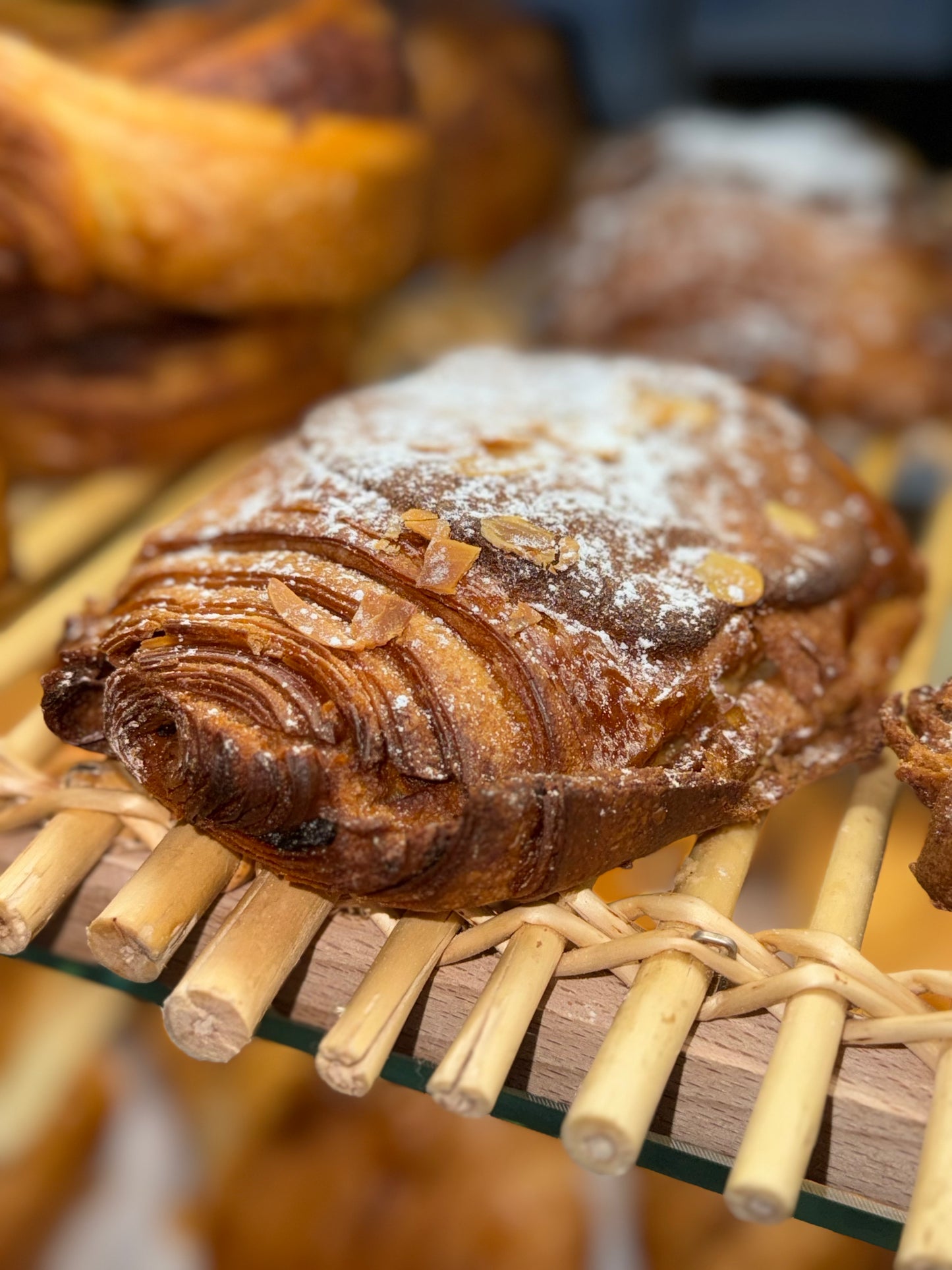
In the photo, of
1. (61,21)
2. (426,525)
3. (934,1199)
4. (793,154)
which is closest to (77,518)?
(426,525)

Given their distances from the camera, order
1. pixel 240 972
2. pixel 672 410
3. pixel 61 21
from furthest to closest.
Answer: pixel 61 21 → pixel 672 410 → pixel 240 972

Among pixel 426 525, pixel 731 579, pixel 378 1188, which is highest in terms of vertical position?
pixel 731 579

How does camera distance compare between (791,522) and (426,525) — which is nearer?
(426,525)

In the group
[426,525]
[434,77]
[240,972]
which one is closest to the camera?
[240,972]

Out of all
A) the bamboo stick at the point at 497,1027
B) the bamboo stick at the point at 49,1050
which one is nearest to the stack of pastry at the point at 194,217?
the bamboo stick at the point at 49,1050

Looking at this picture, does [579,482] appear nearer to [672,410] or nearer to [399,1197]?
[672,410]

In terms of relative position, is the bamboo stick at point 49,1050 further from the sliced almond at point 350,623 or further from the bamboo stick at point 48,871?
the sliced almond at point 350,623

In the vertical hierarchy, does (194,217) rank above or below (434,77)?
below
